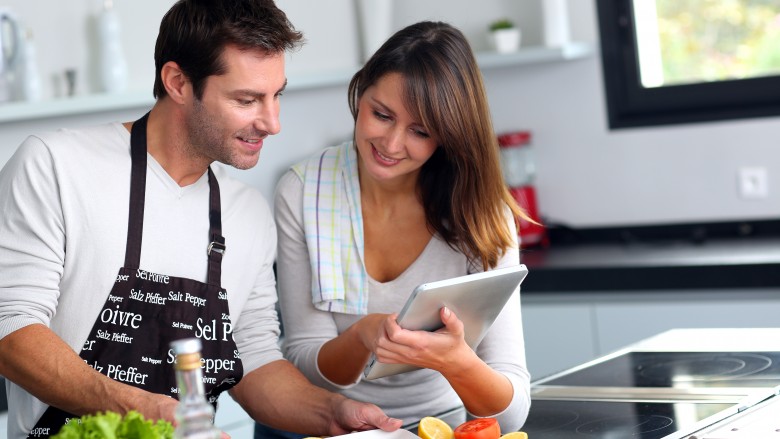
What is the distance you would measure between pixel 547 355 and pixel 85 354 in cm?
193

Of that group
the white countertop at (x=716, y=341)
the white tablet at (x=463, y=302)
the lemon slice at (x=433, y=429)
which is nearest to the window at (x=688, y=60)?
the white countertop at (x=716, y=341)

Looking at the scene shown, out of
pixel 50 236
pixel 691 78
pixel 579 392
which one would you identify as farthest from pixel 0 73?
pixel 691 78

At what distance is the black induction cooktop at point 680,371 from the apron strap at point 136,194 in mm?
829

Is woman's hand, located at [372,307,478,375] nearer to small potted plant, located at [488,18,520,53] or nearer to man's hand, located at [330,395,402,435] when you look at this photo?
man's hand, located at [330,395,402,435]

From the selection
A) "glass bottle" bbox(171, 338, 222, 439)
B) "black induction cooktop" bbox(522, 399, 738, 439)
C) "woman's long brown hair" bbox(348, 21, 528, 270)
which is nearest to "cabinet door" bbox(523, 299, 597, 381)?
"woman's long brown hair" bbox(348, 21, 528, 270)

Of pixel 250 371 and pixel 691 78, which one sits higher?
pixel 691 78

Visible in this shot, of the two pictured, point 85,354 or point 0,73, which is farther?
point 0,73

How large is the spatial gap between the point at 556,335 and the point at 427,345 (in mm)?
1791

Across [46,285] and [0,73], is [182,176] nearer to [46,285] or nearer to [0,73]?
[46,285]

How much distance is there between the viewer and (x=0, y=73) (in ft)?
9.62

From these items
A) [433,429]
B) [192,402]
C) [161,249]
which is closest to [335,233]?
[161,249]

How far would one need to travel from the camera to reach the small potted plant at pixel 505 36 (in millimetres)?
3895

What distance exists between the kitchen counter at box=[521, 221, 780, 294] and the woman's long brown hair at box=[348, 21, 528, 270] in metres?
1.23

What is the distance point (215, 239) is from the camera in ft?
6.60
